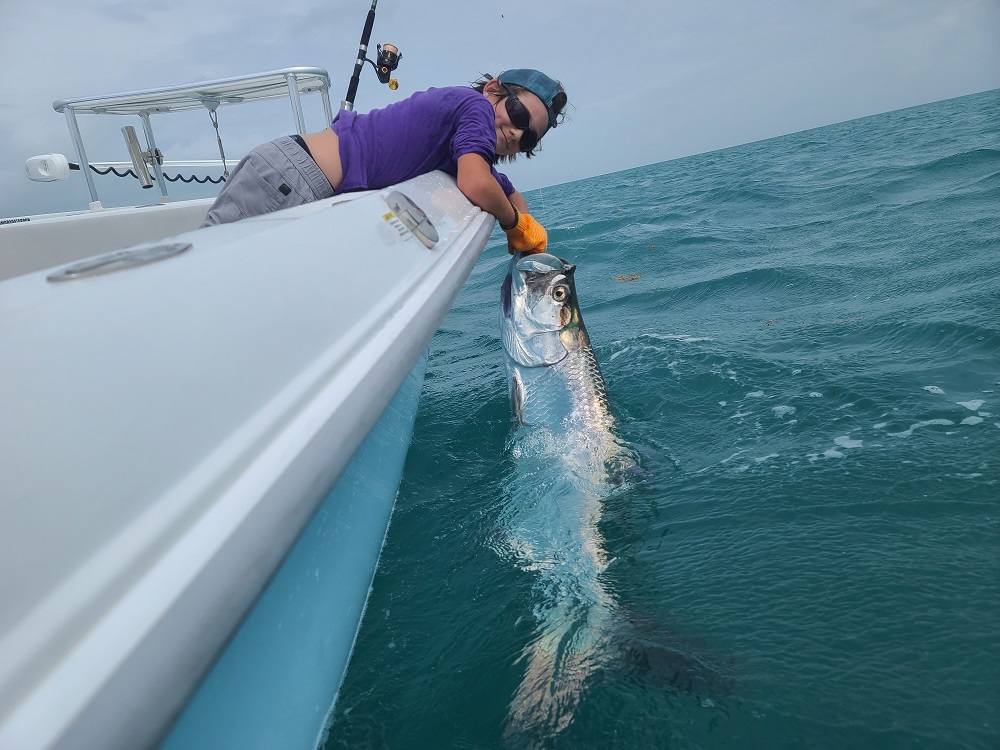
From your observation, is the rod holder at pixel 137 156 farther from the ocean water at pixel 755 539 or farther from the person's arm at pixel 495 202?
the person's arm at pixel 495 202

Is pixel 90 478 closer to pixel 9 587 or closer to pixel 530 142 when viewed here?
pixel 9 587

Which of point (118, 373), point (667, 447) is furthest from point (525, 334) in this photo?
point (118, 373)

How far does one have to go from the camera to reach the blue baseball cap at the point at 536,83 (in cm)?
297

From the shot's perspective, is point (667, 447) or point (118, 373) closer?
point (118, 373)

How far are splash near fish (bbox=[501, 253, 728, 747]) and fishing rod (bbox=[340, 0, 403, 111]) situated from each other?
2451mm

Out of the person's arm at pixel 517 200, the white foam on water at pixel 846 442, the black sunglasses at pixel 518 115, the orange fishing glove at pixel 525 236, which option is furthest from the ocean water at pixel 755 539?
the black sunglasses at pixel 518 115

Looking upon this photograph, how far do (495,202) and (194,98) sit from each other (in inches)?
113

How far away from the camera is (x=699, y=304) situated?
5.58 metres

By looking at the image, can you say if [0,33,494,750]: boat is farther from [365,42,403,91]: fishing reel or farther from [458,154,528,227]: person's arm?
[365,42,403,91]: fishing reel

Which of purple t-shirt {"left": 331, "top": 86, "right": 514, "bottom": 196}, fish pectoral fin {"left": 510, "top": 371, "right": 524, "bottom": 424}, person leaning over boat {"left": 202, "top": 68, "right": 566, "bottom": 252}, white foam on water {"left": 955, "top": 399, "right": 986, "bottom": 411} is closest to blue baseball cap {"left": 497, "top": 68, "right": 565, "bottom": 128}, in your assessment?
person leaning over boat {"left": 202, "top": 68, "right": 566, "bottom": 252}

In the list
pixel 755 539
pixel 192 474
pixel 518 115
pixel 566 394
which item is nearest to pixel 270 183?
pixel 518 115

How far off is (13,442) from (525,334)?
236 centimetres

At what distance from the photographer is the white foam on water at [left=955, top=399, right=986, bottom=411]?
2.79 m

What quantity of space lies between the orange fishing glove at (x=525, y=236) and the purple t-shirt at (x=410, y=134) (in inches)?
14.9
